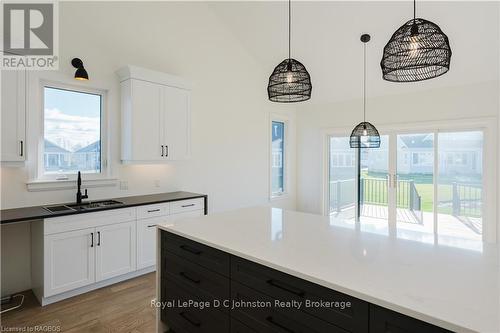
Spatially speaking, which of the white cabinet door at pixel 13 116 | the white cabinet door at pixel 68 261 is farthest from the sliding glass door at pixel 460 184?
the white cabinet door at pixel 13 116

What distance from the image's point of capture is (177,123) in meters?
3.93

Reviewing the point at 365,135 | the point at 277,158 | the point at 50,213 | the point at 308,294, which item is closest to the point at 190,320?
the point at 308,294

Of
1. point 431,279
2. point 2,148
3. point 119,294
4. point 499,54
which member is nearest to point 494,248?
point 431,279

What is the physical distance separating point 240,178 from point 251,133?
0.90m

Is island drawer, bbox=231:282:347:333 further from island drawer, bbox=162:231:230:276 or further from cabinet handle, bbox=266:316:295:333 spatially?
island drawer, bbox=162:231:230:276

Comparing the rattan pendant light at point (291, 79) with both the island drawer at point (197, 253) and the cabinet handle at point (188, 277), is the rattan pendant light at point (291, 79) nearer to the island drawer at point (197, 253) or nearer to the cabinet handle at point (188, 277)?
the island drawer at point (197, 253)

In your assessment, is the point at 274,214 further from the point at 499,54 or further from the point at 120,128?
the point at 499,54

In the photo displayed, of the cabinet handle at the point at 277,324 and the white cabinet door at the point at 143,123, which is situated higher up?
the white cabinet door at the point at 143,123

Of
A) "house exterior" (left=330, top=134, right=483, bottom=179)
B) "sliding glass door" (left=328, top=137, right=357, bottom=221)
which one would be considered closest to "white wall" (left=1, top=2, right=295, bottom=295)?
"sliding glass door" (left=328, top=137, right=357, bottom=221)

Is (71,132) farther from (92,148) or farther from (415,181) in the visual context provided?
(415,181)

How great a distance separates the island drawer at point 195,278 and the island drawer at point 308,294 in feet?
0.52

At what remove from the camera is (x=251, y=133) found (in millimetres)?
5402

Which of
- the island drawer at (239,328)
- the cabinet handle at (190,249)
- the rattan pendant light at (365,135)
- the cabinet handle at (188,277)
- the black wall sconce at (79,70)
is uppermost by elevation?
the black wall sconce at (79,70)

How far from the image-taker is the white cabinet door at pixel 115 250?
9.89ft
